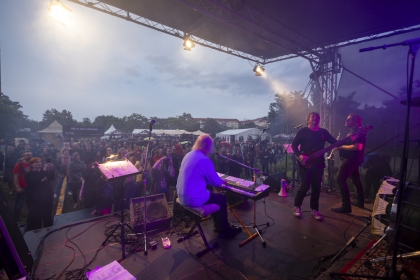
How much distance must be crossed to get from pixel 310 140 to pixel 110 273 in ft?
12.9

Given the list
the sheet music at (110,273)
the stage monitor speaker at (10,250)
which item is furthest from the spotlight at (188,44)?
the sheet music at (110,273)

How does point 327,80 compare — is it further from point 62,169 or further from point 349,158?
point 62,169

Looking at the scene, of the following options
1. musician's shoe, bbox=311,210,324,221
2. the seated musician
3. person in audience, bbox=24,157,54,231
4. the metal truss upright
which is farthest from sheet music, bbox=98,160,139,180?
the metal truss upright

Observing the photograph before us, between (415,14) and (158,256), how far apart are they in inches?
355

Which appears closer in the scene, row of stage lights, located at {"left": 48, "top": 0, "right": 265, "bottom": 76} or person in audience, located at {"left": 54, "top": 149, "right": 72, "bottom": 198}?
row of stage lights, located at {"left": 48, "top": 0, "right": 265, "bottom": 76}

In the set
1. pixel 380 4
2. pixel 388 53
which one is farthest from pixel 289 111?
pixel 380 4

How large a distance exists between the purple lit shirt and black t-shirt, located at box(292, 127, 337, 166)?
204cm

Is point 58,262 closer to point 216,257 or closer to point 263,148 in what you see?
point 216,257

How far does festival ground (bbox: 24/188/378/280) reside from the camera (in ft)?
8.04

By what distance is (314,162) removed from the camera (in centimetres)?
372

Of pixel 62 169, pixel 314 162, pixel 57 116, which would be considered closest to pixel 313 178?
pixel 314 162

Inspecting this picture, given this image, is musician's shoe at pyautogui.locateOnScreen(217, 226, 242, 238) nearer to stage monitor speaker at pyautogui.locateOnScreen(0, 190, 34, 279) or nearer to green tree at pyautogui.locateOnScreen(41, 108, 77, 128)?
stage monitor speaker at pyautogui.locateOnScreen(0, 190, 34, 279)

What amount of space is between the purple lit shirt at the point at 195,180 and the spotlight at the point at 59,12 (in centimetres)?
522

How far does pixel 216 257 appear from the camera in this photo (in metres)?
2.71
